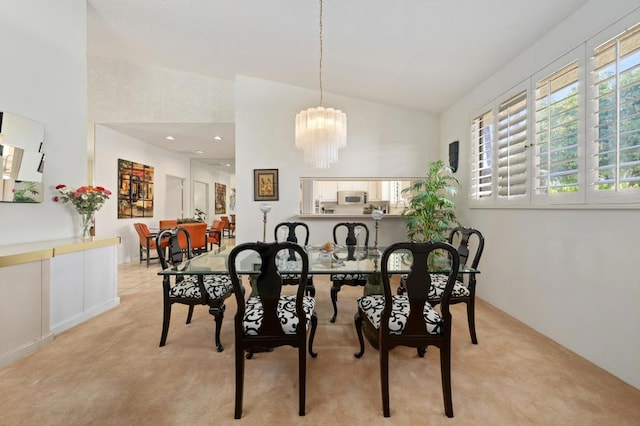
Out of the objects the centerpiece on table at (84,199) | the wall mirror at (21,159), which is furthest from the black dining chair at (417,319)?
the wall mirror at (21,159)

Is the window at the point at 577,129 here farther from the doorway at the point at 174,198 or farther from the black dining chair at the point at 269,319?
the doorway at the point at 174,198

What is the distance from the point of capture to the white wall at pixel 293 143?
464 cm

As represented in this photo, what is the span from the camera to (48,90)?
2756 mm

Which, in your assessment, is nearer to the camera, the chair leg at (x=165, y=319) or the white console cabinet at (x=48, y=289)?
the white console cabinet at (x=48, y=289)

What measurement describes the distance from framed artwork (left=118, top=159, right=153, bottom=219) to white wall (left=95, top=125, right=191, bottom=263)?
0.32ft

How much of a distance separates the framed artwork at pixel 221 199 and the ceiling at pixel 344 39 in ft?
20.2

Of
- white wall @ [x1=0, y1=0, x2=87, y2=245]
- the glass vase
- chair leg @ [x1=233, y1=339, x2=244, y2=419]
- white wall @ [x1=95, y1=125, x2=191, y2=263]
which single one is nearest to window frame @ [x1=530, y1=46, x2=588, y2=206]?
chair leg @ [x1=233, y1=339, x2=244, y2=419]

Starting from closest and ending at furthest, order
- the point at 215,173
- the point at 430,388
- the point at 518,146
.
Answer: the point at 430,388 → the point at 518,146 → the point at 215,173

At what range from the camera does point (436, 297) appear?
2.14 m

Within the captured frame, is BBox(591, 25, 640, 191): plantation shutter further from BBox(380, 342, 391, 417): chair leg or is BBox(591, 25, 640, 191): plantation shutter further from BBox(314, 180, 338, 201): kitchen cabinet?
BBox(314, 180, 338, 201): kitchen cabinet

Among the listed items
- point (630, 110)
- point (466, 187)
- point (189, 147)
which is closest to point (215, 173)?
point (189, 147)

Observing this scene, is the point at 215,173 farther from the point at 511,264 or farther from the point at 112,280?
the point at 511,264

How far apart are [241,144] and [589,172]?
4.24m

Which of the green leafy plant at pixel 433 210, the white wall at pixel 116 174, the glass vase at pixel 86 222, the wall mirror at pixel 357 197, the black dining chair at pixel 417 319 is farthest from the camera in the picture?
the wall mirror at pixel 357 197
